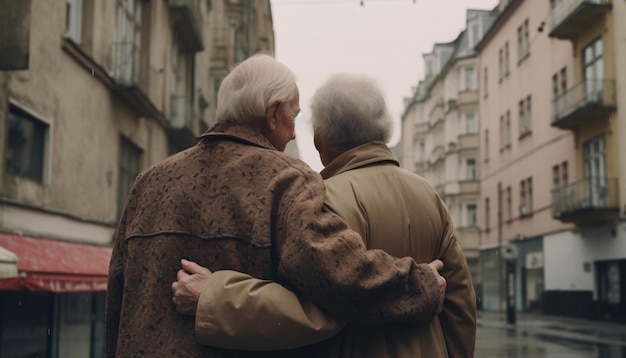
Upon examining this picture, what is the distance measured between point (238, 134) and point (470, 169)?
5127cm

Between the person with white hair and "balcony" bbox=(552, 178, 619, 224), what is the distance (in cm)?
2549

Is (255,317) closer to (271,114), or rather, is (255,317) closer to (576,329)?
(271,114)

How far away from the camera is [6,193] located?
9867 millimetres

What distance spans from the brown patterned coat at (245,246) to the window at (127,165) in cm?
1415

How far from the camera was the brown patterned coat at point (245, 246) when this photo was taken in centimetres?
229

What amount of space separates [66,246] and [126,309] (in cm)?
929

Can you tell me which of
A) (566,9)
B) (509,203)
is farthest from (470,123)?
(566,9)

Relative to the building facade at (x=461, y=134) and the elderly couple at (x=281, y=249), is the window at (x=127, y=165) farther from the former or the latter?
the building facade at (x=461, y=134)

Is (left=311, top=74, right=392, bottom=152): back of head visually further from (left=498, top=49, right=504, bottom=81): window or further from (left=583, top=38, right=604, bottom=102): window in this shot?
(left=498, top=49, right=504, bottom=81): window

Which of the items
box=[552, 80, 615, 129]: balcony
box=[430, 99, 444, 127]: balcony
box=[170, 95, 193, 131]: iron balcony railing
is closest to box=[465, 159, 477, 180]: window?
box=[430, 99, 444, 127]: balcony

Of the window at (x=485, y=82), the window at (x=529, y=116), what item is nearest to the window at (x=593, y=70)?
the window at (x=529, y=116)

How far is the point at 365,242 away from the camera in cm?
260

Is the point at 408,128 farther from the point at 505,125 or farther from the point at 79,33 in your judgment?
the point at 79,33

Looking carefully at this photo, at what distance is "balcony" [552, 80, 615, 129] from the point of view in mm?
26703
